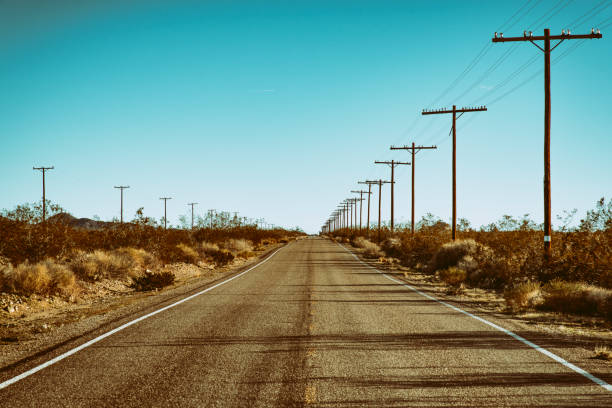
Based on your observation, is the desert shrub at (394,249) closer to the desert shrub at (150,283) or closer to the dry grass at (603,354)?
the desert shrub at (150,283)

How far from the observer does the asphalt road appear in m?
4.91

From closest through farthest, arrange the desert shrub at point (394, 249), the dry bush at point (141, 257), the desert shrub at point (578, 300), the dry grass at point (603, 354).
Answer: the dry grass at point (603, 354) → the desert shrub at point (578, 300) → the dry bush at point (141, 257) → the desert shrub at point (394, 249)

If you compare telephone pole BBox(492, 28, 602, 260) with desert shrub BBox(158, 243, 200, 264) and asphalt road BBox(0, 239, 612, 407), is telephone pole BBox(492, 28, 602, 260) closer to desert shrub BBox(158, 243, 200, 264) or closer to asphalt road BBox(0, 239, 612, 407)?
asphalt road BBox(0, 239, 612, 407)

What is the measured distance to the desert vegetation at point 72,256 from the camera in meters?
13.2

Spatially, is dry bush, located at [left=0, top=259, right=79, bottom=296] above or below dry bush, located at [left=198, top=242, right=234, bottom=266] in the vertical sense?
above

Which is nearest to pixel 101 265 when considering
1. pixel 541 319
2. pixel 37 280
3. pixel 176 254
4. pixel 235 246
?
pixel 37 280

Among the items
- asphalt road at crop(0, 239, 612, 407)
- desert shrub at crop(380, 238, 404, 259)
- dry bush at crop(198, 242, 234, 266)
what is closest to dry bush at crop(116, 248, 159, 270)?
dry bush at crop(198, 242, 234, 266)

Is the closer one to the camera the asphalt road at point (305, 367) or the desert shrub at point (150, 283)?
the asphalt road at point (305, 367)

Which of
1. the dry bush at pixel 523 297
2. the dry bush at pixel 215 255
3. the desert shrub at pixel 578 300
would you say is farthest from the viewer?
the dry bush at pixel 215 255

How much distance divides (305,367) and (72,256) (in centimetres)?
1472

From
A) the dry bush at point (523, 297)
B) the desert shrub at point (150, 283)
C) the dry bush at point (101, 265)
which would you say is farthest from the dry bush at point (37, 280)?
the dry bush at point (523, 297)

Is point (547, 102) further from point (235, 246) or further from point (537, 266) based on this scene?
point (235, 246)

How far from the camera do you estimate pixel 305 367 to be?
236 inches

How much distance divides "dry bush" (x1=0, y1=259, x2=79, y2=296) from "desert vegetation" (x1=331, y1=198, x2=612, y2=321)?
492 inches
